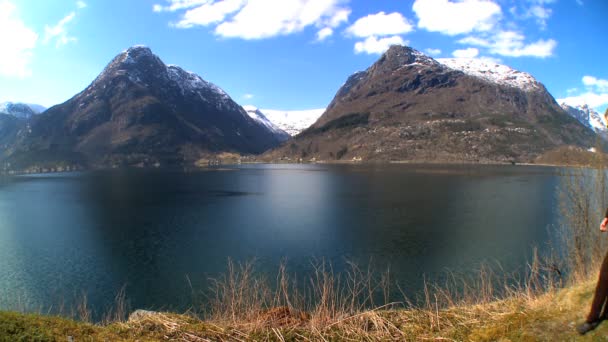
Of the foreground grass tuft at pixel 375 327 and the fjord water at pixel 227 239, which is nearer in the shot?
the foreground grass tuft at pixel 375 327

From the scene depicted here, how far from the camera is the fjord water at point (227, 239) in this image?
2958 cm

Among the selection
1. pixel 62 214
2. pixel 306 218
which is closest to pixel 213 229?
pixel 306 218

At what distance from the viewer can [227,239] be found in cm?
4338

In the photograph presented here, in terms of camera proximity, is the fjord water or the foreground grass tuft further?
the fjord water

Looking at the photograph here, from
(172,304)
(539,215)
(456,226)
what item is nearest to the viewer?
(172,304)

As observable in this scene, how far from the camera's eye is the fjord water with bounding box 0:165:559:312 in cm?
2958

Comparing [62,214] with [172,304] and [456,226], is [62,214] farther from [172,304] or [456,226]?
[456,226]

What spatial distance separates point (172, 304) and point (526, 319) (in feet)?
79.1

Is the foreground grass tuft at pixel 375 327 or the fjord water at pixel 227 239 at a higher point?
the foreground grass tuft at pixel 375 327

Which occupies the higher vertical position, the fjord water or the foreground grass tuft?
the foreground grass tuft

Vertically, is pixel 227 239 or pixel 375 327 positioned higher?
pixel 375 327

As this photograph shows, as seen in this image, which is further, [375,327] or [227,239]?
[227,239]

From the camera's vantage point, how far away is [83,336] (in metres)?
5.93

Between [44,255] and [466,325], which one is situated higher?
[466,325]
